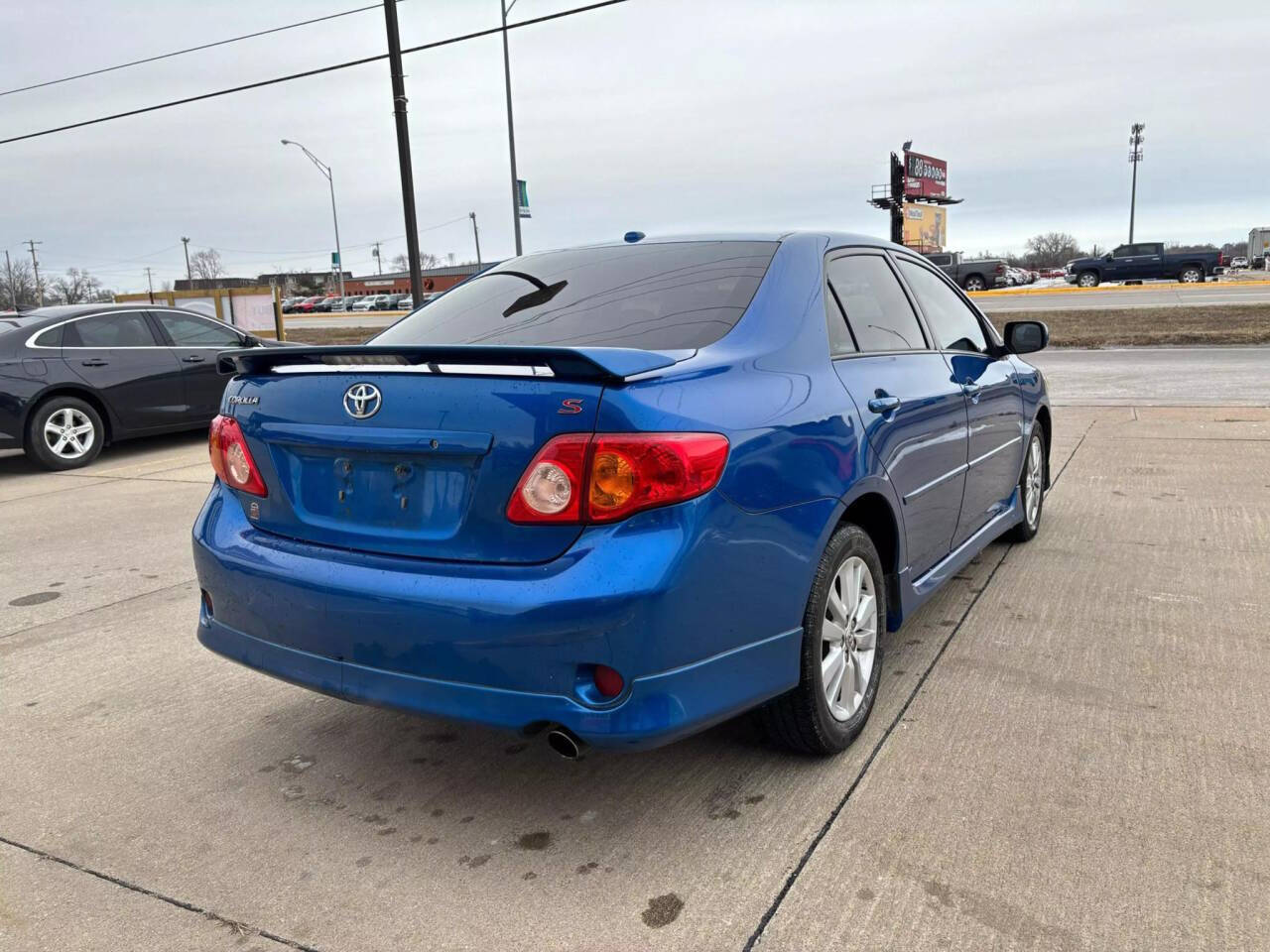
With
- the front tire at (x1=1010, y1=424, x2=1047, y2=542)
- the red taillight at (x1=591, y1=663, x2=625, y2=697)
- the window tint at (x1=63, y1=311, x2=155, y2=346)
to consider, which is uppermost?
the window tint at (x1=63, y1=311, x2=155, y2=346)

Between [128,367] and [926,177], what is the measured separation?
57056 mm

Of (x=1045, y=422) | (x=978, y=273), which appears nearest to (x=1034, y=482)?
(x=1045, y=422)

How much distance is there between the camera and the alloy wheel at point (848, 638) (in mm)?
2975

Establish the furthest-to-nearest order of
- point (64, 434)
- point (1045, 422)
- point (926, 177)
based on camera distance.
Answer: point (926, 177)
point (64, 434)
point (1045, 422)

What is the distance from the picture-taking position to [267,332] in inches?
786

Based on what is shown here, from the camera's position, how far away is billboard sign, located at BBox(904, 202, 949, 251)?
5791 cm

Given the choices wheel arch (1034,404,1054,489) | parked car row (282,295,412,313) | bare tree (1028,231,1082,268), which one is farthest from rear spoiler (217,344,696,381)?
bare tree (1028,231,1082,268)

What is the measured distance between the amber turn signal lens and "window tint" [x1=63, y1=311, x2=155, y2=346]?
8563mm

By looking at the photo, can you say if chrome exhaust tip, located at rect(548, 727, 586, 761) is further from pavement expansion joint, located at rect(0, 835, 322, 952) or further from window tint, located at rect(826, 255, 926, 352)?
window tint, located at rect(826, 255, 926, 352)

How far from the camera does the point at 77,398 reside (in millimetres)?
9297

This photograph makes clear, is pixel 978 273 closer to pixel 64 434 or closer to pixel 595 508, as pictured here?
pixel 64 434

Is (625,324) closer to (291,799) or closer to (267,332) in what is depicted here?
(291,799)

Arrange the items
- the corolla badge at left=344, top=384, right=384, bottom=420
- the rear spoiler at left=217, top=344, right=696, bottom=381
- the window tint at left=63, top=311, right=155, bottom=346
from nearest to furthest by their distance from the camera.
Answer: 1. the rear spoiler at left=217, top=344, right=696, bottom=381
2. the corolla badge at left=344, top=384, right=384, bottom=420
3. the window tint at left=63, top=311, right=155, bottom=346

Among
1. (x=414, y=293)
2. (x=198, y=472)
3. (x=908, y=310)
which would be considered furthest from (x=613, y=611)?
(x=414, y=293)
